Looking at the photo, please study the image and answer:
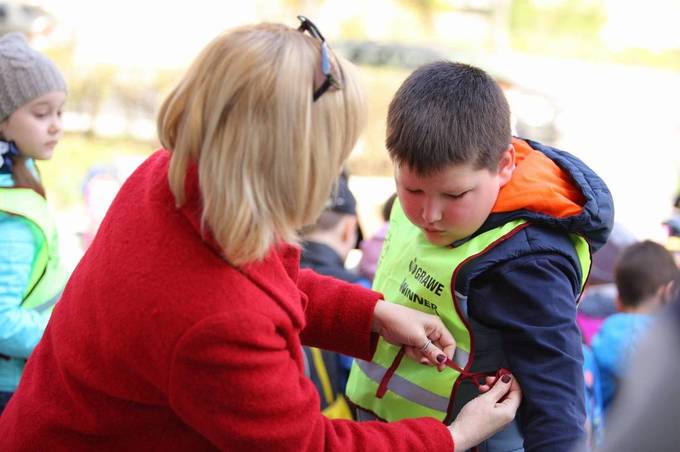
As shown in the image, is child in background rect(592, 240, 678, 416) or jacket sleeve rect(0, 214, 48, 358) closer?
jacket sleeve rect(0, 214, 48, 358)

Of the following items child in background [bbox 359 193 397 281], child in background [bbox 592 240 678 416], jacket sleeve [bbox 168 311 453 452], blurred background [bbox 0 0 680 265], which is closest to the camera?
jacket sleeve [bbox 168 311 453 452]

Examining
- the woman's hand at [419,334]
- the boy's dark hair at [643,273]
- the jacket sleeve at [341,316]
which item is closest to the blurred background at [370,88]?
the boy's dark hair at [643,273]

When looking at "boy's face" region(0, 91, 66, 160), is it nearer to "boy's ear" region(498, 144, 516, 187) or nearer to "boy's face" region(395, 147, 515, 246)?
"boy's face" region(395, 147, 515, 246)

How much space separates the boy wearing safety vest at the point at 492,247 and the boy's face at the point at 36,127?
4.54 feet

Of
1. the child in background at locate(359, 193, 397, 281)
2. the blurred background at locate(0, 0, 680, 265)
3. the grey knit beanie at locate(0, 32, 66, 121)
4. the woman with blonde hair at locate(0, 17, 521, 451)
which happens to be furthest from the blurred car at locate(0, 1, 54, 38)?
the woman with blonde hair at locate(0, 17, 521, 451)

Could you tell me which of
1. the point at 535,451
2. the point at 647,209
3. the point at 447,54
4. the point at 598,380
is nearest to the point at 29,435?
the point at 535,451

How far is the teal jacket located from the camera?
269 cm

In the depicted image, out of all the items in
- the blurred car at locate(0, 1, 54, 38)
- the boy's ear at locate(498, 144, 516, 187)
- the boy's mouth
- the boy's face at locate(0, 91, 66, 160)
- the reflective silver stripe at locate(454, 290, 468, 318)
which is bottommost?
the blurred car at locate(0, 1, 54, 38)

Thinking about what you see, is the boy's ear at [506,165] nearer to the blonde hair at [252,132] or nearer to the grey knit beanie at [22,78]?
the blonde hair at [252,132]

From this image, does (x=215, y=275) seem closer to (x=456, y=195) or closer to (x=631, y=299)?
(x=456, y=195)

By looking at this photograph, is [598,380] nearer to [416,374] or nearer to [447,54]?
[416,374]

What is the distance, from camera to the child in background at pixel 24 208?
2.72m

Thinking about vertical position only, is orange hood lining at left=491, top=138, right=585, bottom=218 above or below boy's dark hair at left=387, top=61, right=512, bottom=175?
below

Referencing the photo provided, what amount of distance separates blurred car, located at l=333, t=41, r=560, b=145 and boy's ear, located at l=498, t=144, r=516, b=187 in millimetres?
8977
